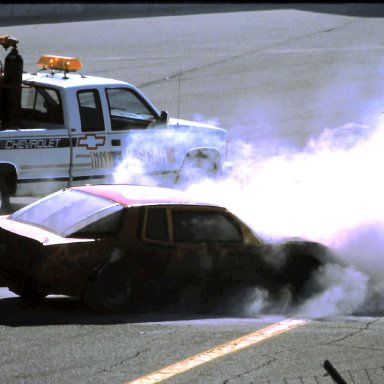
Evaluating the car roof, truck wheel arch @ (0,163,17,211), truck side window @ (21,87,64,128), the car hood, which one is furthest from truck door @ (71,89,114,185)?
the car hood

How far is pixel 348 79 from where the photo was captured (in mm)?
29891

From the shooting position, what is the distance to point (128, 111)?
18.2 meters

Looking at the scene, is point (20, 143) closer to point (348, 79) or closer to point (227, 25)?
point (348, 79)

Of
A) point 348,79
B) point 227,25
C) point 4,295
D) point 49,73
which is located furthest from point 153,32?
point 4,295

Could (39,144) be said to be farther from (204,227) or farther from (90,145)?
(204,227)

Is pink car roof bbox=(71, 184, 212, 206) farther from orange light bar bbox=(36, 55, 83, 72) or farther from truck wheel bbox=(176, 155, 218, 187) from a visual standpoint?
truck wheel bbox=(176, 155, 218, 187)

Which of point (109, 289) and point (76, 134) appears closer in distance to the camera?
point (109, 289)

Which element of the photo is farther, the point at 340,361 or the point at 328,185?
the point at 328,185

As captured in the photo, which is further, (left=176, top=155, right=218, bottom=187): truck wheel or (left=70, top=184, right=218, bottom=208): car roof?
(left=176, top=155, right=218, bottom=187): truck wheel

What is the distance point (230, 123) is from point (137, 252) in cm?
1356

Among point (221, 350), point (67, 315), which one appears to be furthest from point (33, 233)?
point (221, 350)

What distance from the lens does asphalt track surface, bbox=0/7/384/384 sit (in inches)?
393

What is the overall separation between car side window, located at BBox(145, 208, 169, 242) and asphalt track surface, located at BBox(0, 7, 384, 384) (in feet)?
2.30

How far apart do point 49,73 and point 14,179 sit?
6.33 ft
